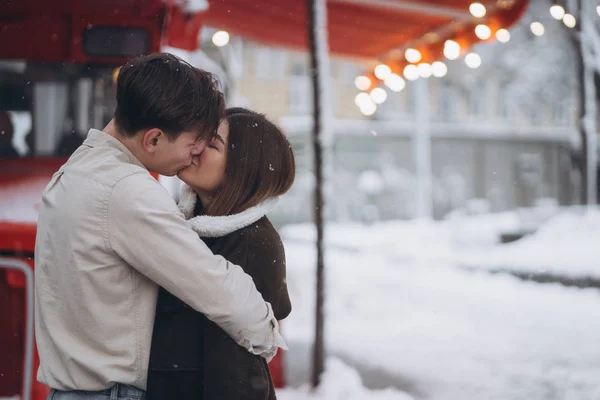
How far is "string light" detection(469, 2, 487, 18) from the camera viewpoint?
5.45m

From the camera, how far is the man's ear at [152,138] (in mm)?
1496

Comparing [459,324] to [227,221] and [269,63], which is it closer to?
[227,221]

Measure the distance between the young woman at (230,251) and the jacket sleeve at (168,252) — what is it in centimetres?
10

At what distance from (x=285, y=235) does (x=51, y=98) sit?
16462mm

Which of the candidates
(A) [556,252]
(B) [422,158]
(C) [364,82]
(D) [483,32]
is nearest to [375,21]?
(D) [483,32]

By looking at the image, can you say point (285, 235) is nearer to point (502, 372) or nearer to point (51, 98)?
point (502, 372)

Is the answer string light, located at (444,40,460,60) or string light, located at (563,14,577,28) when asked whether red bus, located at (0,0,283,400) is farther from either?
string light, located at (563,14,577,28)

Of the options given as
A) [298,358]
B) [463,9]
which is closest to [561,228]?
[463,9]

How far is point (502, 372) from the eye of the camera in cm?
514

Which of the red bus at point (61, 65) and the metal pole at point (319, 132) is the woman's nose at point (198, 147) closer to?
the red bus at point (61, 65)

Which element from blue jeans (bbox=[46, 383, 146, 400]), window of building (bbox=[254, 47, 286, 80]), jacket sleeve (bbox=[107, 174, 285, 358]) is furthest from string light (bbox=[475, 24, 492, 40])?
window of building (bbox=[254, 47, 286, 80])

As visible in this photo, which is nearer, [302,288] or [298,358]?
[298,358]

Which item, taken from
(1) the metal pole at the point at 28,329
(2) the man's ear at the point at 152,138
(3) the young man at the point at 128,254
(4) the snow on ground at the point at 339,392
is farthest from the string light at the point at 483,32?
(2) the man's ear at the point at 152,138

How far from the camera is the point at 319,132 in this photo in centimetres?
457
